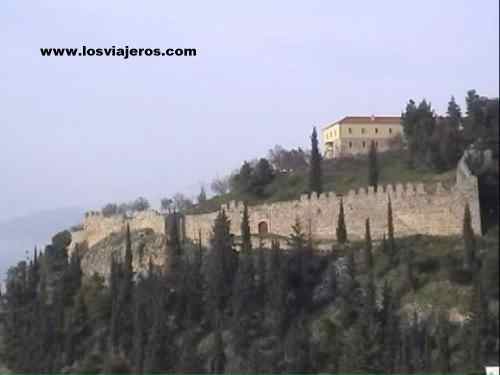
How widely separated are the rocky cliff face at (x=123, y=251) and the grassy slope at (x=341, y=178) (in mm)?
3051

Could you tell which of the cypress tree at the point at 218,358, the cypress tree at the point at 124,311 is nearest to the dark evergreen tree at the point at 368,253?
the cypress tree at the point at 218,358

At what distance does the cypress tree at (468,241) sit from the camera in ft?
77.2

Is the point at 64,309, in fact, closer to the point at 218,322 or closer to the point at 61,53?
the point at 218,322

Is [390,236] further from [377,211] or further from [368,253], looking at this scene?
[377,211]

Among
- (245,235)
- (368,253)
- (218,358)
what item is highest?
(245,235)

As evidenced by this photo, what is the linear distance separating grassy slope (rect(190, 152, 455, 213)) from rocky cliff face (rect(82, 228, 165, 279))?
10.0 feet

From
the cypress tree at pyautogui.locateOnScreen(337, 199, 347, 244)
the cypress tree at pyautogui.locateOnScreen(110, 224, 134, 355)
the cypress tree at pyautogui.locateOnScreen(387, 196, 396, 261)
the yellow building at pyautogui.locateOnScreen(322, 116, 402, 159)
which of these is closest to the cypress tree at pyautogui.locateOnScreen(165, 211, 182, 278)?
the cypress tree at pyautogui.locateOnScreen(110, 224, 134, 355)

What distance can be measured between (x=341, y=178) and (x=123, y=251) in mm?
10533

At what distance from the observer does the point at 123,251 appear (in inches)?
1469

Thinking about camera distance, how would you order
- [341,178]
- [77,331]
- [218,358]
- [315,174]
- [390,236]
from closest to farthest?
[218,358], [390,236], [77,331], [315,174], [341,178]

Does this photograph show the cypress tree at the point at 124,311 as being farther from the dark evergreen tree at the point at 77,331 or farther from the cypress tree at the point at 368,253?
the cypress tree at the point at 368,253

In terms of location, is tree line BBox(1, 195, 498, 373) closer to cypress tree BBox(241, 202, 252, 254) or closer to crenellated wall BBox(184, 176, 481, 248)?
cypress tree BBox(241, 202, 252, 254)

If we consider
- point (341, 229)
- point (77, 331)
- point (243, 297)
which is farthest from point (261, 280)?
point (77, 331)

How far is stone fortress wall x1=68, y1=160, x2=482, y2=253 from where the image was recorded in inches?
1144
